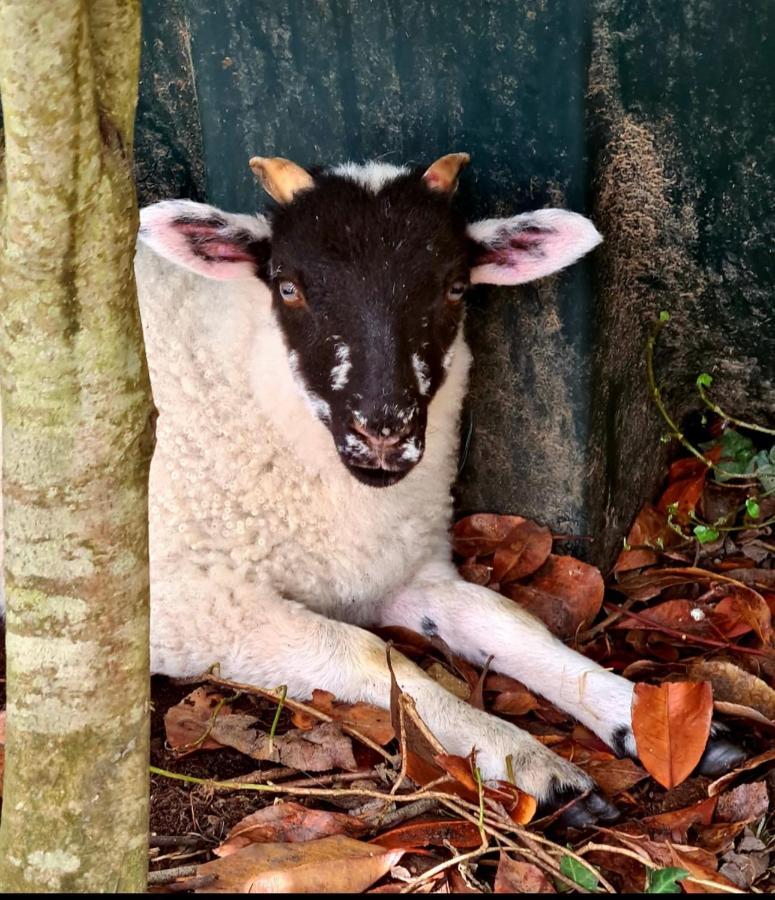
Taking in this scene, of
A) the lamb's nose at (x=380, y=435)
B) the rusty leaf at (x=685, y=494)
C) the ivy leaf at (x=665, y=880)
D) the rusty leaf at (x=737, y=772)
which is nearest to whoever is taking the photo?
the ivy leaf at (x=665, y=880)

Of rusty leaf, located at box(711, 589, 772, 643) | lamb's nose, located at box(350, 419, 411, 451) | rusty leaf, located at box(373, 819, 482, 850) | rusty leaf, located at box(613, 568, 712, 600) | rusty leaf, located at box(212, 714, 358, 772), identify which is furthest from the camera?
rusty leaf, located at box(613, 568, 712, 600)

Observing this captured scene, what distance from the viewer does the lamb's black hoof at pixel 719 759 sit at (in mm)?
3232

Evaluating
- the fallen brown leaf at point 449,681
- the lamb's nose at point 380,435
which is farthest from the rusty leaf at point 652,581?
the lamb's nose at point 380,435

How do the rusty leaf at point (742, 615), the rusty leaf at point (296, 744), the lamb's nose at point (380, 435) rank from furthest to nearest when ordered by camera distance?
the rusty leaf at point (742, 615)
the lamb's nose at point (380, 435)
the rusty leaf at point (296, 744)

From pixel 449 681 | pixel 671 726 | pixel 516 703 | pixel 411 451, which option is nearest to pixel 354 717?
pixel 449 681

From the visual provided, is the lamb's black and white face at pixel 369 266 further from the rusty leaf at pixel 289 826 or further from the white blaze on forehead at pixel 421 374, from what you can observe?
the rusty leaf at pixel 289 826

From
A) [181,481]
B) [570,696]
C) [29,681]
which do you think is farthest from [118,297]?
[570,696]

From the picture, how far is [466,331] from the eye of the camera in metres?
4.18

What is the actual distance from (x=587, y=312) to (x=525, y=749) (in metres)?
1.39

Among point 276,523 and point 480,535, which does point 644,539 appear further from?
point 276,523

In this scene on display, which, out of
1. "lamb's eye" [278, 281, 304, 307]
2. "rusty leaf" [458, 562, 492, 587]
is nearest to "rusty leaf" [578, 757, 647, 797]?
"rusty leaf" [458, 562, 492, 587]

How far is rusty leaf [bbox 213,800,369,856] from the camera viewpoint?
2941mm

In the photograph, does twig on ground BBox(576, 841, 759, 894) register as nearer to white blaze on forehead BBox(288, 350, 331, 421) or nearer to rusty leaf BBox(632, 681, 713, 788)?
rusty leaf BBox(632, 681, 713, 788)

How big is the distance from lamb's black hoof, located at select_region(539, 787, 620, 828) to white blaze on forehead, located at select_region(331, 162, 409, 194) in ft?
5.90
